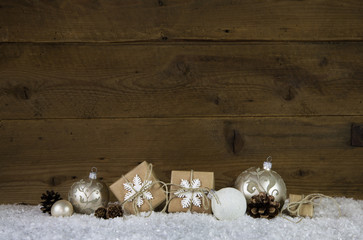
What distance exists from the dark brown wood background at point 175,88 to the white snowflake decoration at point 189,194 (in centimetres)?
25

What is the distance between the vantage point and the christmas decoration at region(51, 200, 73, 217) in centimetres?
110

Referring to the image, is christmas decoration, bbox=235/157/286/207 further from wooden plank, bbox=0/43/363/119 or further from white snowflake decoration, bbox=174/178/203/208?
wooden plank, bbox=0/43/363/119

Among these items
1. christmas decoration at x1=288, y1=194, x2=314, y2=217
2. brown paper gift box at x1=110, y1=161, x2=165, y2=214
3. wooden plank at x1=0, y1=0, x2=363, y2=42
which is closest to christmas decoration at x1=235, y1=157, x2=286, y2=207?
christmas decoration at x1=288, y1=194, x2=314, y2=217

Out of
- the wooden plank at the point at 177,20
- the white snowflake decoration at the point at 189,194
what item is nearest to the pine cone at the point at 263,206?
the white snowflake decoration at the point at 189,194

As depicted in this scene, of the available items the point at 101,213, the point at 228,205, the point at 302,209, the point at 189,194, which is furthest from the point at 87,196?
the point at 302,209

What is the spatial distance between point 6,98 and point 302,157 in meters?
0.93

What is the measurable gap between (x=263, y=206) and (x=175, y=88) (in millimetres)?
466

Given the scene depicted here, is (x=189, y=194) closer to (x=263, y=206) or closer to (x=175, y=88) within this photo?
(x=263, y=206)

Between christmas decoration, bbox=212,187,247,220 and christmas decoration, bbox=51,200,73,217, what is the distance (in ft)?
1.22

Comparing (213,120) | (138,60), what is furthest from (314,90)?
(138,60)

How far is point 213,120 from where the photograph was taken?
4.34 feet

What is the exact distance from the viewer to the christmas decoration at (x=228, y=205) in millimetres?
1021

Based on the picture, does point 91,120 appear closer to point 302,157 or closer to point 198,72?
point 198,72

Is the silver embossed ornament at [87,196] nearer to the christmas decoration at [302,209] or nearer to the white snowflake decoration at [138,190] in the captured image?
the white snowflake decoration at [138,190]
